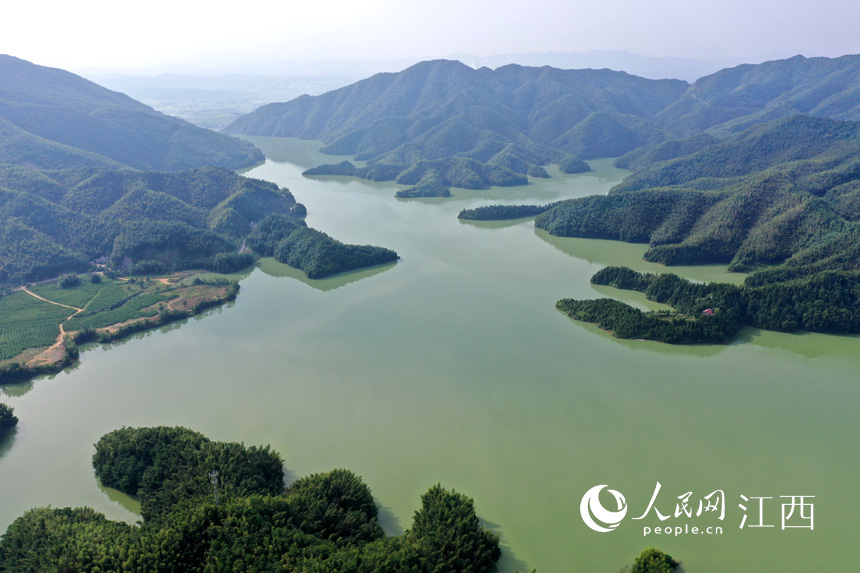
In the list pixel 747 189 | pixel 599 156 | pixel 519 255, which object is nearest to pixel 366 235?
pixel 519 255

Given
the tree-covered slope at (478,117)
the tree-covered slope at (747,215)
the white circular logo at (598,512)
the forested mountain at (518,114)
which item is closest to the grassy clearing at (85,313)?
the white circular logo at (598,512)

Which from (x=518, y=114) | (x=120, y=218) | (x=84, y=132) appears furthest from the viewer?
(x=518, y=114)

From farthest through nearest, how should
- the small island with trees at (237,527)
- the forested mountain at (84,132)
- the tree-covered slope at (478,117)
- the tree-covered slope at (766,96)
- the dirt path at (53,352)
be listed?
the tree-covered slope at (766,96) < the tree-covered slope at (478,117) < the forested mountain at (84,132) < the dirt path at (53,352) < the small island with trees at (237,527)

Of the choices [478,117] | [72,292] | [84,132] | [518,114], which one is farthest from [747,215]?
[84,132]

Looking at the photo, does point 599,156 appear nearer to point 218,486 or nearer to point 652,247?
point 652,247

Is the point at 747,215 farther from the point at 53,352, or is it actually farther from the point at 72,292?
the point at 72,292

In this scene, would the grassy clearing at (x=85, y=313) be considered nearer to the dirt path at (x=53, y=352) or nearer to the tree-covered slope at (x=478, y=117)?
the dirt path at (x=53, y=352)

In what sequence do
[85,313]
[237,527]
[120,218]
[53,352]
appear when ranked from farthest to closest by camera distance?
[120,218]
[85,313]
[53,352]
[237,527]

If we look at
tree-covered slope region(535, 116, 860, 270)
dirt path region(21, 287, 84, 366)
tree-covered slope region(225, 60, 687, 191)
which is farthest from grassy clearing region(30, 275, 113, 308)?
tree-covered slope region(225, 60, 687, 191)

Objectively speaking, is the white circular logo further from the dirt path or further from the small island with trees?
the dirt path
